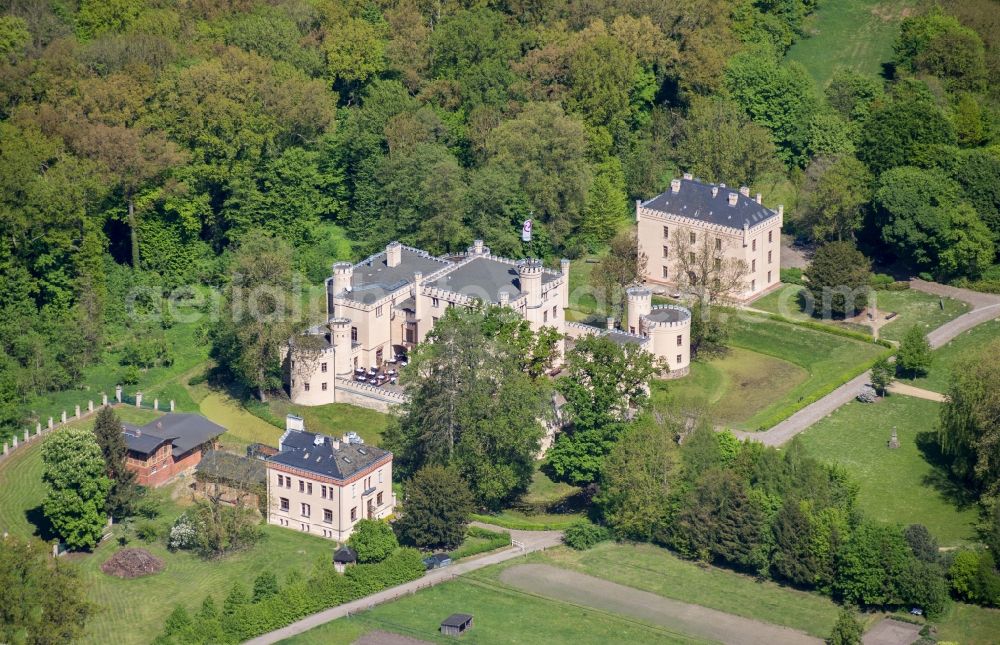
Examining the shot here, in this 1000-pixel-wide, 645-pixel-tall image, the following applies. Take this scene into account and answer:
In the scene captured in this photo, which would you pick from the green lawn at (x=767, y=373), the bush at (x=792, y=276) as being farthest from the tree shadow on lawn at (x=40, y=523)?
the bush at (x=792, y=276)

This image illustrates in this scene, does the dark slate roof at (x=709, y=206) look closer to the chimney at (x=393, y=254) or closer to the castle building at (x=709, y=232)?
the castle building at (x=709, y=232)

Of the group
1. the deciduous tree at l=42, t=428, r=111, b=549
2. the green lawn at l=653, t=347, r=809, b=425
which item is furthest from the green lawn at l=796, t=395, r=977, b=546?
the deciduous tree at l=42, t=428, r=111, b=549

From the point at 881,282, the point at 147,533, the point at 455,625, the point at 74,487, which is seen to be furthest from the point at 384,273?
the point at 455,625

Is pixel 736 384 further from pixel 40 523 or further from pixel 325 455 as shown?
pixel 40 523

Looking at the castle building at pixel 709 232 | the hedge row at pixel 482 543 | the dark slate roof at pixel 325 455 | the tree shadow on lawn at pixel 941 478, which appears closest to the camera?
the hedge row at pixel 482 543

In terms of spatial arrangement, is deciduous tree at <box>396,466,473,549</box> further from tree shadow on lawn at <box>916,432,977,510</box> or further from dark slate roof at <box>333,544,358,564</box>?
tree shadow on lawn at <box>916,432,977,510</box>

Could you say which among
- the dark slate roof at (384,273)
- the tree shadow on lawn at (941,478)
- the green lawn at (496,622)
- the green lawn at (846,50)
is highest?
the green lawn at (846,50)
